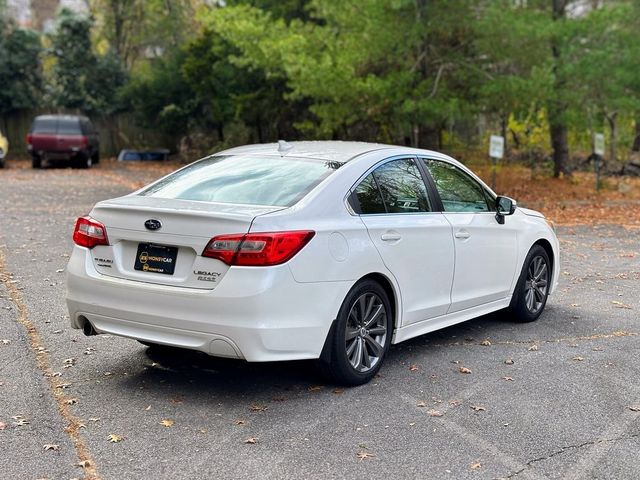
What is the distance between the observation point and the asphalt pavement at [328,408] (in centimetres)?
425

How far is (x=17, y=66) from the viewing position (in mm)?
33031

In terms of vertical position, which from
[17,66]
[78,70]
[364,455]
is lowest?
[364,455]

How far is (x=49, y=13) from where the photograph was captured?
55.4 meters

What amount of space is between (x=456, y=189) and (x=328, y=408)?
251 cm

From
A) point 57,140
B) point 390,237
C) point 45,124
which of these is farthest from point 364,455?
point 45,124

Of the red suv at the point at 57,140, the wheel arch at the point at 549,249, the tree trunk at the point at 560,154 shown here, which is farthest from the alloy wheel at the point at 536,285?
the red suv at the point at 57,140

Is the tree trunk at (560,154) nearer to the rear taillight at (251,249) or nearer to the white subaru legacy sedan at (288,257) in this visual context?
the white subaru legacy sedan at (288,257)

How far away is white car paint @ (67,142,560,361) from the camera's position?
16.0 ft

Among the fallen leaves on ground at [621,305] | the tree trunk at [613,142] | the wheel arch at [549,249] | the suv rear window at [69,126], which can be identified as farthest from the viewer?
the tree trunk at [613,142]

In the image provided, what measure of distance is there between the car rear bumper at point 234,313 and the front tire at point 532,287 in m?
Answer: 2.70

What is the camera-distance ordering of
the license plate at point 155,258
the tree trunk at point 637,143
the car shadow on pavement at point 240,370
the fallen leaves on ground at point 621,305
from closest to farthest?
the license plate at point 155,258
the car shadow on pavement at point 240,370
the fallen leaves on ground at point 621,305
the tree trunk at point 637,143

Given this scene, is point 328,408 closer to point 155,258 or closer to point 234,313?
point 234,313

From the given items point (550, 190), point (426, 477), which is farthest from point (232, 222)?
point (550, 190)

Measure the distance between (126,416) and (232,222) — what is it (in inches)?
52.7
